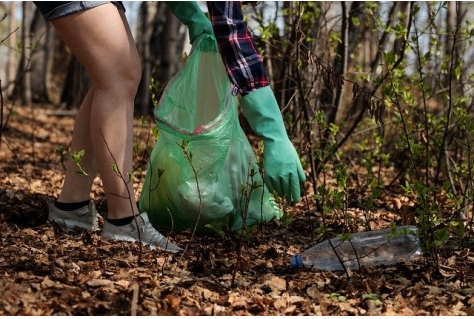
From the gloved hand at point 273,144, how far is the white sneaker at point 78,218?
2.50ft

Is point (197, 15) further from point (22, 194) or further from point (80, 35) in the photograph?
point (22, 194)

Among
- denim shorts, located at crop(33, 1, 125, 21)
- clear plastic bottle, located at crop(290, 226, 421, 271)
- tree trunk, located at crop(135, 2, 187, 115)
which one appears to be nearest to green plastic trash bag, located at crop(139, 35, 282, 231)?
clear plastic bottle, located at crop(290, 226, 421, 271)

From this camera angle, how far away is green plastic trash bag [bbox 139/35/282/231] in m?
2.98

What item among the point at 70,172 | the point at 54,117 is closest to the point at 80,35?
the point at 70,172

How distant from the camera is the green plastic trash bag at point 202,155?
298 cm

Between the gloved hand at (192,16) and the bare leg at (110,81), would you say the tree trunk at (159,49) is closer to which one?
the gloved hand at (192,16)

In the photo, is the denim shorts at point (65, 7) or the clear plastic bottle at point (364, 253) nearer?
the denim shorts at point (65, 7)

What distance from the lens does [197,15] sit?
3086mm

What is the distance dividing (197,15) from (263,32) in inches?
21.0

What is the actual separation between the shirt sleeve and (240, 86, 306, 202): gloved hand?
5cm

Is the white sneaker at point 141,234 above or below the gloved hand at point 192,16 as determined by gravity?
below

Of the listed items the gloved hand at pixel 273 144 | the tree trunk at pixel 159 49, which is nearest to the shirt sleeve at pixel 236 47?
the gloved hand at pixel 273 144

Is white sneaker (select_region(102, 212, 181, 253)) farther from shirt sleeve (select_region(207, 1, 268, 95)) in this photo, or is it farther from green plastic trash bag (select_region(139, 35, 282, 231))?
shirt sleeve (select_region(207, 1, 268, 95))

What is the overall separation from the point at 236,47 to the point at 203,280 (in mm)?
850
